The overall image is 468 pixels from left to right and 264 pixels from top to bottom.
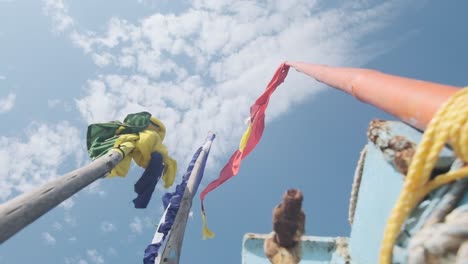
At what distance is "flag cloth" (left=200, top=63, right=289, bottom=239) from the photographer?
748 cm

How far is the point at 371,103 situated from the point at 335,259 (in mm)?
2042

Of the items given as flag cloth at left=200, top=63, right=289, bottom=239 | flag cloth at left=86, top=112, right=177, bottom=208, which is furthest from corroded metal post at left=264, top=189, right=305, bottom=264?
flag cloth at left=200, top=63, right=289, bottom=239

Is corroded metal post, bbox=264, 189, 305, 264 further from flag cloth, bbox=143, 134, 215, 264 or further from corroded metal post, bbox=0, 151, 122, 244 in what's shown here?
flag cloth, bbox=143, 134, 215, 264

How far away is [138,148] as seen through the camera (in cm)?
618

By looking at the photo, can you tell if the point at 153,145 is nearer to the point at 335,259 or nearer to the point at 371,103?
the point at 335,259

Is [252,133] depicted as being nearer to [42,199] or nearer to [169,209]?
[169,209]

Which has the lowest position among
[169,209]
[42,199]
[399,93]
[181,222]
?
[399,93]

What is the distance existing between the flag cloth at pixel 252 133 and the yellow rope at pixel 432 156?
5693 millimetres

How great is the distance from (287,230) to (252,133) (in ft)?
17.7

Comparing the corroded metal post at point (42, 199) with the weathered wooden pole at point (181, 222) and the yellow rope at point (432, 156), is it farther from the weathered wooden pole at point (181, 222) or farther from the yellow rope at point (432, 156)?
the yellow rope at point (432, 156)

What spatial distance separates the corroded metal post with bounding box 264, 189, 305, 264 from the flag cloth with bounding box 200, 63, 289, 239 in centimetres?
431

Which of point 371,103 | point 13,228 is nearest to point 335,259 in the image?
point 371,103

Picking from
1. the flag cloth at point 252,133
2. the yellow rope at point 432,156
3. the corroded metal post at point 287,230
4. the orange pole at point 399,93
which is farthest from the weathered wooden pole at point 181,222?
the yellow rope at point 432,156

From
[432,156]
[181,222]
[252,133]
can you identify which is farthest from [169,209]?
[432,156]
